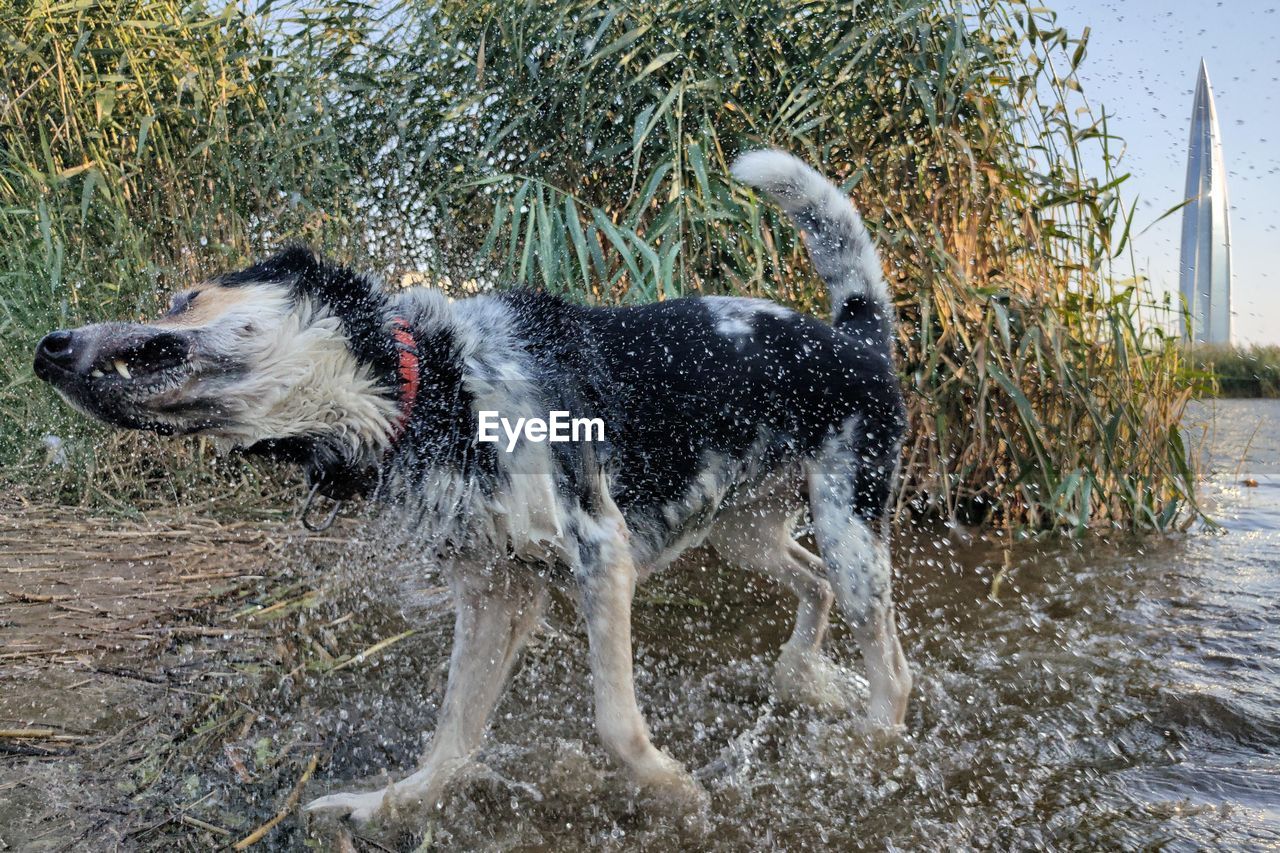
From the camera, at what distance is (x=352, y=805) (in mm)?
2146

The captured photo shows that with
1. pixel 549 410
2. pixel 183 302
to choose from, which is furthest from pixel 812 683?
pixel 183 302

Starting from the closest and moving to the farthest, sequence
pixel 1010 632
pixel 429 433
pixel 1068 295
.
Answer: pixel 429 433
pixel 1010 632
pixel 1068 295

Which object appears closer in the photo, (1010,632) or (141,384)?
(141,384)

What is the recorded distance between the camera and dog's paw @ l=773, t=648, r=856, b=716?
274 centimetres

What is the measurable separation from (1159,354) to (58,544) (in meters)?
4.77

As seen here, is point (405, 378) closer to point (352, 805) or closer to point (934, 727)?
point (352, 805)

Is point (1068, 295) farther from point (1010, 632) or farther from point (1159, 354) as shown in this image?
point (1010, 632)

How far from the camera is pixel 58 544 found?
13.2ft

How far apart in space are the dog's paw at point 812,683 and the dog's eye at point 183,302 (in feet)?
5.93

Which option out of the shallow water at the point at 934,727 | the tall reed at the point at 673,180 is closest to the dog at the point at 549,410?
the shallow water at the point at 934,727

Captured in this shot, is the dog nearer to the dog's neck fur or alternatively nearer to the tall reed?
the dog's neck fur

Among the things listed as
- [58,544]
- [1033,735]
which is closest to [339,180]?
[58,544]
